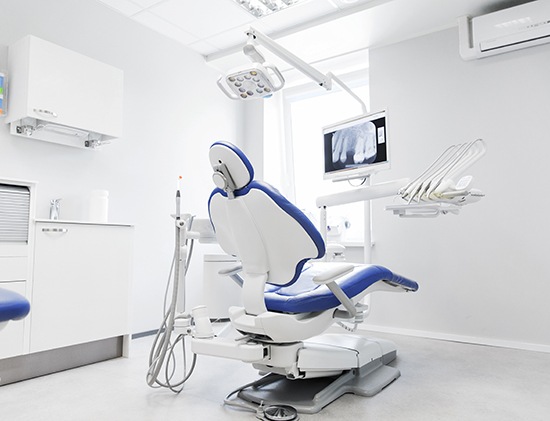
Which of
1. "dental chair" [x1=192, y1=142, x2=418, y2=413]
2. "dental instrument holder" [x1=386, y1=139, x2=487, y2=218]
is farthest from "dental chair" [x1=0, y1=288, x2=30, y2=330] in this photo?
"dental instrument holder" [x1=386, y1=139, x2=487, y2=218]

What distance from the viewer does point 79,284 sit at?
2479 mm

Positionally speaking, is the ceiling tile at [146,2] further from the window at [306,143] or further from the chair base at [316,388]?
the chair base at [316,388]

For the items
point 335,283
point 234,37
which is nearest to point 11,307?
point 335,283

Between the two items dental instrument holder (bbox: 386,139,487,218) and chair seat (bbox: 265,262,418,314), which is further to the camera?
dental instrument holder (bbox: 386,139,487,218)

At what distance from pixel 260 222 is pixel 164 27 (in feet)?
8.72

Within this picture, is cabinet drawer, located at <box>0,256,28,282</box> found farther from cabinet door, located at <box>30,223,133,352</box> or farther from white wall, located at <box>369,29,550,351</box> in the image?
white wall, located at <box>369,29,550,351</box>

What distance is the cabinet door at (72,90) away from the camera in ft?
8.24

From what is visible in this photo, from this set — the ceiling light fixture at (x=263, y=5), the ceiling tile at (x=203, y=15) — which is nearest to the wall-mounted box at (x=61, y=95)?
Answer: the ceiling tile at (x=203, y=15)

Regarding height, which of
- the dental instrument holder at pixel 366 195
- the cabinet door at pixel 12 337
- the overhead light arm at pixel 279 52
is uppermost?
the overhead light arm at pixel 279 52

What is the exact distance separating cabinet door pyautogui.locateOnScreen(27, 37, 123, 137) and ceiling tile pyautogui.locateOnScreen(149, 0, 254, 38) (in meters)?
0.76

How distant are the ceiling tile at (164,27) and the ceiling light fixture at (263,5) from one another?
0.71 metres

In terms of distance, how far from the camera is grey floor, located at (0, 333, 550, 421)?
181 cm

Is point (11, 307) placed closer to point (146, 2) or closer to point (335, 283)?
point (335, 283)

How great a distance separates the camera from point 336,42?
381 cm
